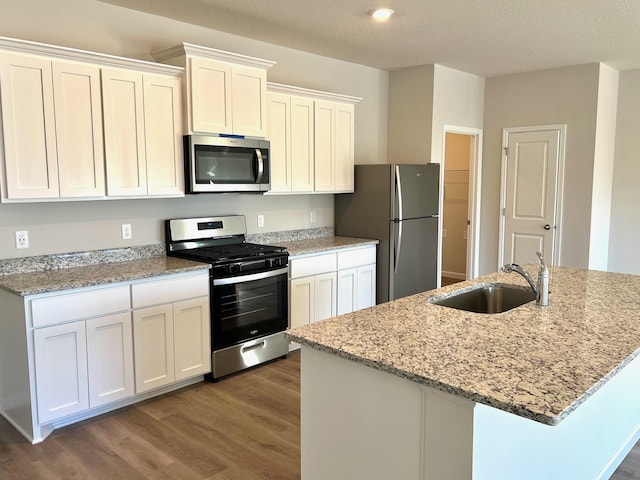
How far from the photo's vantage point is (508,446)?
5.55 ft

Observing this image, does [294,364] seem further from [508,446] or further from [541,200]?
[541,200]

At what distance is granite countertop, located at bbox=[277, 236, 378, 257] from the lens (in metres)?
4.18

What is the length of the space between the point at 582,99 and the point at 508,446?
4.74 meters

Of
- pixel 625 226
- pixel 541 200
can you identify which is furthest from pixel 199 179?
pixel 625 226

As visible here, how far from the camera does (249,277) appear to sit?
3686 mm

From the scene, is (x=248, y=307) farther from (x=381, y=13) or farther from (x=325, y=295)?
(x=381, y=13)

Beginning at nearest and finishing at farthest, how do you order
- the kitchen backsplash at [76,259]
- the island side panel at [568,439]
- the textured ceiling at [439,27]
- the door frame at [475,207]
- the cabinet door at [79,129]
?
the island side panel at [568,439] < the cabinet door at [79,129] < the kitchen backsplash at [76,259] < the textured ceiling at [439,27] < the door frame at [475,207]

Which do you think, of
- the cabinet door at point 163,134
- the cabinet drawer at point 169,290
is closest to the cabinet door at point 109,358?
the cabinet drawer at point 169,290

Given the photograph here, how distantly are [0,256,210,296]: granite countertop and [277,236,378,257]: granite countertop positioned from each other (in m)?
0.96

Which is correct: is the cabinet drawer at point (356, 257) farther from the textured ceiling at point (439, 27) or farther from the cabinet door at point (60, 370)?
the cabinet door at point (60, 370)

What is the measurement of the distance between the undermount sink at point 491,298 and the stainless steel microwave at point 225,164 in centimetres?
190

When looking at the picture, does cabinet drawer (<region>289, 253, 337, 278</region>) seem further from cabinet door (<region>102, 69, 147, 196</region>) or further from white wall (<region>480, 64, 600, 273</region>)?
white wall (<region>480, 64, 600, 273</region>)

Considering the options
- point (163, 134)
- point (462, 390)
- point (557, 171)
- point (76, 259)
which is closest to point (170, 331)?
point (76, 259)

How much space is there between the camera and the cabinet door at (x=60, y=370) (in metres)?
2.78
